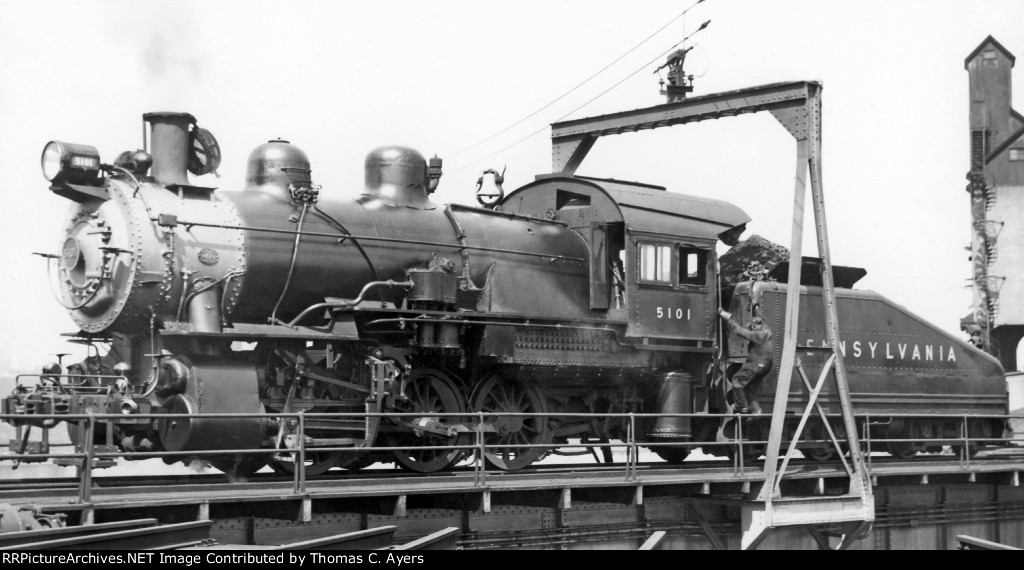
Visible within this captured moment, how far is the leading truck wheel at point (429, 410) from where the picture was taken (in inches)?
527

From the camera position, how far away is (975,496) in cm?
1700

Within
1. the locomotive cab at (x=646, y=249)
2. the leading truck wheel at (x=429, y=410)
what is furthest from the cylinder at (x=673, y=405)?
the leading truck wheel at (x=429, y=410)

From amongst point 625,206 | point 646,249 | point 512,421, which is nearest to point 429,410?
point 512,421

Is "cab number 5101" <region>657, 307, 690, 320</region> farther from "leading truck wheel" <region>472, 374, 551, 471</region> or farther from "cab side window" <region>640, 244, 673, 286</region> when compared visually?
"leading truck wheel" <region>472, 374, 551, 471</region>

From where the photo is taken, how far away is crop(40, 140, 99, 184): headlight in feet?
39.8

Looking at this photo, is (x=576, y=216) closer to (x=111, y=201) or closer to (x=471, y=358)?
(x=471, y=358)

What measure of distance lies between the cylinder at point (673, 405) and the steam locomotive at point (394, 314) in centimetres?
3

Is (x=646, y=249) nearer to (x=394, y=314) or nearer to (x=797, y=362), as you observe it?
(x=797, y=362)

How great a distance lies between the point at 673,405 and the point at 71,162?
825 cm

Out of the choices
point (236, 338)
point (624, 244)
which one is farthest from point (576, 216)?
point (236, 338)

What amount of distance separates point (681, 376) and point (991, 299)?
72.7 ft

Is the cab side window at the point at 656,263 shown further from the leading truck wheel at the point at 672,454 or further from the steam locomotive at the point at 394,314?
the leading truck wheel at the point at 672,454

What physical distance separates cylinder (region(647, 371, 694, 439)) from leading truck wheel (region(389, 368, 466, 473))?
297cm

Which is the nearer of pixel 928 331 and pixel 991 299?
pixel 928 331
